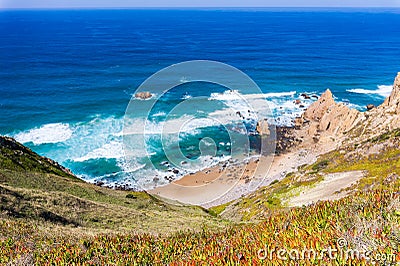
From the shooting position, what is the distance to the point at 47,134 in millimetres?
62656

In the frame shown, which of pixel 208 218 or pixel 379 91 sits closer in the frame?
pixel 208 218

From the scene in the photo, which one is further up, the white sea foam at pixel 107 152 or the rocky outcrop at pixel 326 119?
the rocky outcrop at pixel 326 119

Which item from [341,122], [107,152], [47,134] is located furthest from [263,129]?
[47,134]

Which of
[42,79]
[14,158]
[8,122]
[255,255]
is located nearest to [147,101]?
[8,122]

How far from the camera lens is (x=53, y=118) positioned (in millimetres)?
69438

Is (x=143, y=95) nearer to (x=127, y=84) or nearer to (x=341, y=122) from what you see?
(x=127, y=84)

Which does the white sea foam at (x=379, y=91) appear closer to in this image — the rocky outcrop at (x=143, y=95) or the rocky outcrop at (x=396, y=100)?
the rocky outcrop at (x=396, y=100)

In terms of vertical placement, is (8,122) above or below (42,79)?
below

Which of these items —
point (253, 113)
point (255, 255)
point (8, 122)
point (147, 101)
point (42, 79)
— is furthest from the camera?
point (42, 79)

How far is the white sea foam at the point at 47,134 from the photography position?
60.3 meters

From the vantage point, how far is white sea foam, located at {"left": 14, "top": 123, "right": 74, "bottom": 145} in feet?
198

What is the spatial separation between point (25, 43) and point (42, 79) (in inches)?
3005

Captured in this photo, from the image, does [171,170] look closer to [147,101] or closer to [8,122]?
[147,101]

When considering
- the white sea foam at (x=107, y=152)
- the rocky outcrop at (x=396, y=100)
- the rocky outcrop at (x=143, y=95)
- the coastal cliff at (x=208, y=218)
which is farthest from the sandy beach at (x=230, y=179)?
the rocky outcrop at (x=143, y=95)
